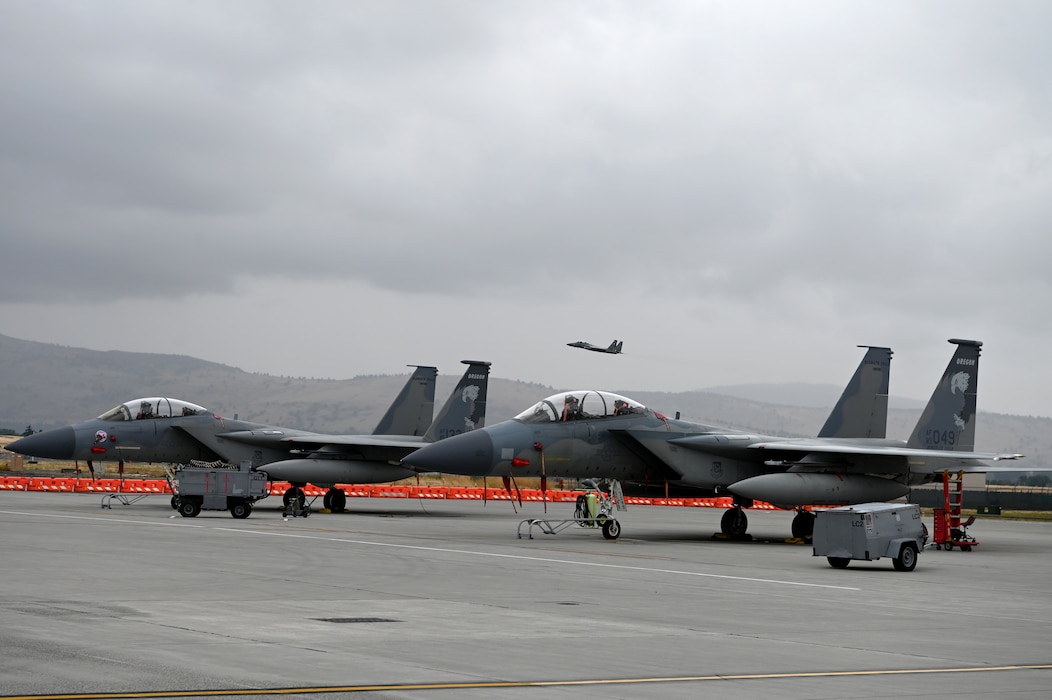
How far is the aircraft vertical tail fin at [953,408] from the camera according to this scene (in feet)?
93.9

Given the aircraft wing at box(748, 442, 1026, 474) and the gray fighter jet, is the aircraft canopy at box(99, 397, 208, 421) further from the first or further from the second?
the aircraft wing at box(748, 442, 1026, 474)

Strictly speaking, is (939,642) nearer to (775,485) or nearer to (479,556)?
(479,556)

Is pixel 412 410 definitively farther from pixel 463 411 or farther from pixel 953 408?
pixel 953 408

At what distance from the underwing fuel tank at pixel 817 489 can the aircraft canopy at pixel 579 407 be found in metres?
2.74

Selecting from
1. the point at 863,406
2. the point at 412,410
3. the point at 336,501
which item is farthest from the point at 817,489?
the point at 412,410

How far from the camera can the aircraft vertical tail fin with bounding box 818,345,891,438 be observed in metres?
29.8

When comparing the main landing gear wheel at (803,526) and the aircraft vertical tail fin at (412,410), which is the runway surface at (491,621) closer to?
the main landing gear wheel at (803,526)

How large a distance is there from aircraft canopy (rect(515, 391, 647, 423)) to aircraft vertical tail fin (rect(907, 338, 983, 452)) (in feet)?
25.3

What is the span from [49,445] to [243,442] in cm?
501

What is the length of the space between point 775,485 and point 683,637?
559 inches

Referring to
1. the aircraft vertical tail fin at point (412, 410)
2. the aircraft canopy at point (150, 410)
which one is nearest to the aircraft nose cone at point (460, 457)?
the aircraft canopy at point (150, 410)

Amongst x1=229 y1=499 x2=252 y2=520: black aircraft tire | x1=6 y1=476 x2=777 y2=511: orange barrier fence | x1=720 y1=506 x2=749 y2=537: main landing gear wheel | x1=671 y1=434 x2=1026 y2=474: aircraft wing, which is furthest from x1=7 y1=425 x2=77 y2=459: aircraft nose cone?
x1=720 y1=506 x2=749 y2=537: main landing gear wheel

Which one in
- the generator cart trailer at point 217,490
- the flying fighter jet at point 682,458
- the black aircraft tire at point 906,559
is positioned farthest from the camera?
the generator cart trailer at point 217,490

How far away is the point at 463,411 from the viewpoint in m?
36.2
